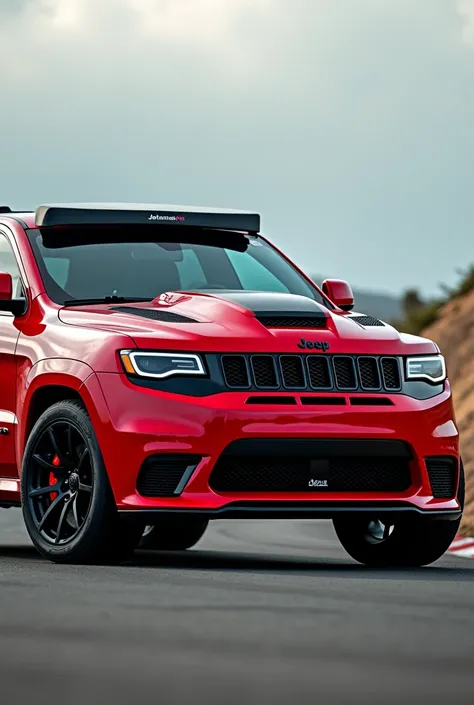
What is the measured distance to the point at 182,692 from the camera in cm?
478

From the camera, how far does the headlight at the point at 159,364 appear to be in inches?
343

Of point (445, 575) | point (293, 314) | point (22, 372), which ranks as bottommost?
point (445, 575)

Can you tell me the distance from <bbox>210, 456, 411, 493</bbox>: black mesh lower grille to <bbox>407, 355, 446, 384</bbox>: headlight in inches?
20.4

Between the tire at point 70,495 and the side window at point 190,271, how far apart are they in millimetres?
1550

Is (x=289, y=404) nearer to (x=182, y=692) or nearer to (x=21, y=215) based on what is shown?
(x=21, y=215)

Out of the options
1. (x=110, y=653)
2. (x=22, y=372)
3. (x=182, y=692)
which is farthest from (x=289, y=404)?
(x=182, y=692)

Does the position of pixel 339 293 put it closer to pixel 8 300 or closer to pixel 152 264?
pixel 152 264

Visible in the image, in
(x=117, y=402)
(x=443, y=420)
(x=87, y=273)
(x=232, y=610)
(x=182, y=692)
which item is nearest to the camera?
(x=182, y=692)

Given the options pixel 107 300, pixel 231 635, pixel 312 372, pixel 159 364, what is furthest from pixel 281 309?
pixel 231 635

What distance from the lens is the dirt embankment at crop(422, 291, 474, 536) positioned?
23753 millimetres

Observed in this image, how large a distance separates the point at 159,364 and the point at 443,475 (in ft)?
5.86

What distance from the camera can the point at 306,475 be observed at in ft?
29.1

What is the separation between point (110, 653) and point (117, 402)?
329cm

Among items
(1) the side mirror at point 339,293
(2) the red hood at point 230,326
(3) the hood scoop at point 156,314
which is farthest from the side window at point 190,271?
(3) the hood scoop at point 156,314
